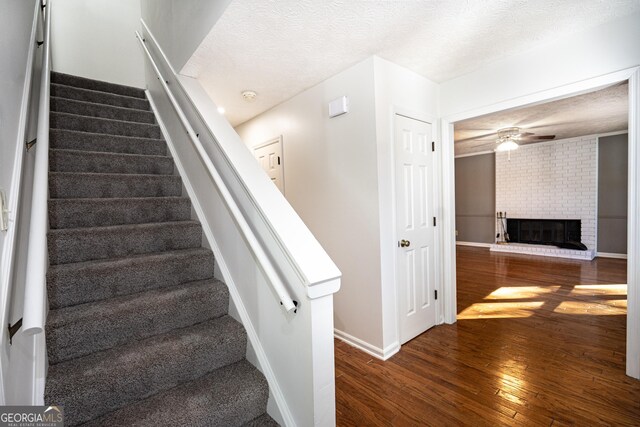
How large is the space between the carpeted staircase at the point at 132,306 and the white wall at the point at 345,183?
45.4 inches

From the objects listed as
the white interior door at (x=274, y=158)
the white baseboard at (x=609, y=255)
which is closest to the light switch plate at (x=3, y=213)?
the white interior door at (x=274, y=158)

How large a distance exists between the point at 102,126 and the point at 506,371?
12.6 feet

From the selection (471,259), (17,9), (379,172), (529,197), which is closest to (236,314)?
(379,172)

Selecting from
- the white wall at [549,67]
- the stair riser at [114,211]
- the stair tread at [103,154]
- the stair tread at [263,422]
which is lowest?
the stair tread at [263,422]

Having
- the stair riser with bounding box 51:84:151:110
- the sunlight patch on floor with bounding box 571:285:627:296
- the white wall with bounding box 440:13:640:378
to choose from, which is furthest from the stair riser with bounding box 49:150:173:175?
the sunlight patch on floor with bounding box 571:285:627:296

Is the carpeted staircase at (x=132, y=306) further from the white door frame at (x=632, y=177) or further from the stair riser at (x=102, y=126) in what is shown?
the white door frame at (x=632, y=177)

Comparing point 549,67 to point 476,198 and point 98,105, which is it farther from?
point 476,198

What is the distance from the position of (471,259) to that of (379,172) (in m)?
4.55

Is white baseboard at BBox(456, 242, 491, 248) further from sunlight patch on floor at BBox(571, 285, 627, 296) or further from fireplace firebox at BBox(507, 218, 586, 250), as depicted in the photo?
sunlight patch on floor at BBox(571, 285, 627, 296)

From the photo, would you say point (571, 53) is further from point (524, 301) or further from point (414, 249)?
point (524, 301)

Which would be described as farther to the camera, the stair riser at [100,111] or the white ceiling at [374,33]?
the stair riser at [100,111]

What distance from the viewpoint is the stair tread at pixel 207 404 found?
1146mm

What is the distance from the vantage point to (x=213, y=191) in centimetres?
189

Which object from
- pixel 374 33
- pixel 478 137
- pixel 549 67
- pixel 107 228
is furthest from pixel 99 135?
pixel 478 137
